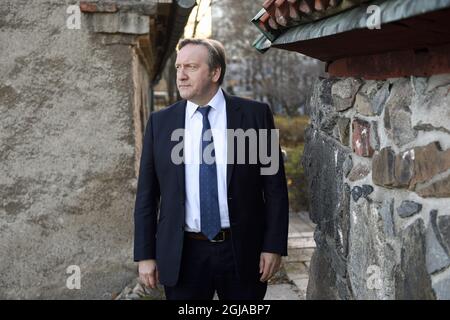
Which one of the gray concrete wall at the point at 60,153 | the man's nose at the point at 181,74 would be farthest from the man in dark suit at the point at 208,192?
the gray concrete wall at the point at 60,153

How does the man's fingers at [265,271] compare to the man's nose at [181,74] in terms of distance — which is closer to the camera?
the man's nose at [181,74]

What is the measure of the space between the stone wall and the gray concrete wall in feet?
5.92

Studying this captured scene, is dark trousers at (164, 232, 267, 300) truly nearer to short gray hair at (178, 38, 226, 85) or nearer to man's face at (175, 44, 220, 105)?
man's face at (175, 44, 220, 105)

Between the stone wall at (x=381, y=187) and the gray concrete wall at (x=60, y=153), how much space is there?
71.0 inches

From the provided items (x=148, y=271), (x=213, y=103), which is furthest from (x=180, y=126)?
(x=148, y=271)

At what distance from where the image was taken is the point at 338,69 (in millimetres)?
2252

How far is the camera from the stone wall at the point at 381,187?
4.97 ft

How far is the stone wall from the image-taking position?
1.51 m

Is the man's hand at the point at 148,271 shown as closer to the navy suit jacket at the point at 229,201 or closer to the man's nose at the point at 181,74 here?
the navy suit jacket at the point at 229,201

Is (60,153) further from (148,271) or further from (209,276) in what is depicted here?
(209,276)

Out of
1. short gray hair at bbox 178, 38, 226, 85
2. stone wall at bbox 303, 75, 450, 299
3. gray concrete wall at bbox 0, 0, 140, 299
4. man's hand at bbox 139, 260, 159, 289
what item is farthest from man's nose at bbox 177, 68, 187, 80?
gray concrete wall at bbox 0, 0, 140, 299
